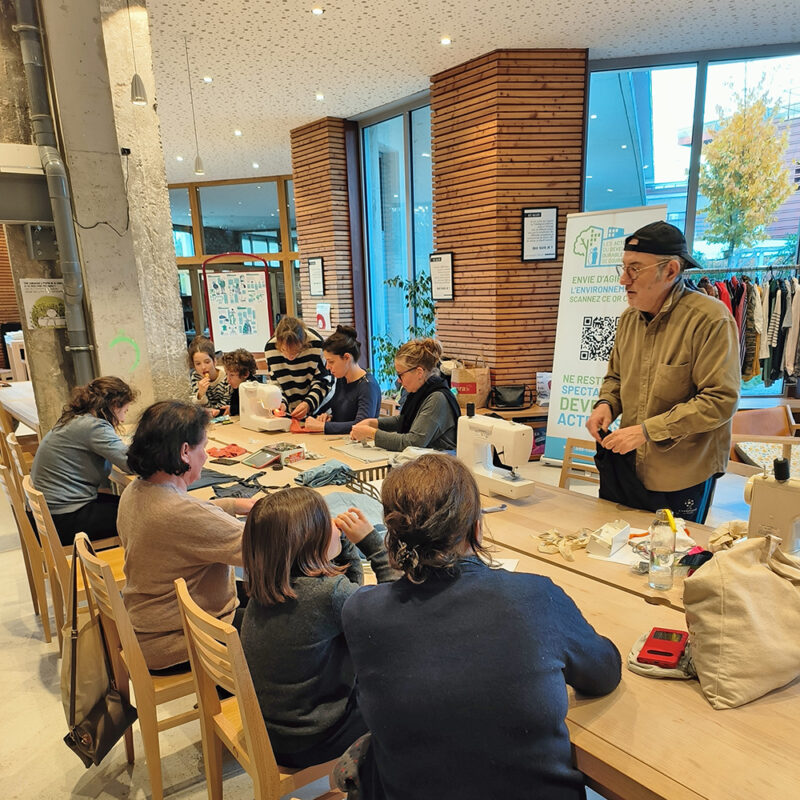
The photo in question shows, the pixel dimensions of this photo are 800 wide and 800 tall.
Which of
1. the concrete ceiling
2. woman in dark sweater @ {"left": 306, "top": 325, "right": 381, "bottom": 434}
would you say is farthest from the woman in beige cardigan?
the concrete ceiling

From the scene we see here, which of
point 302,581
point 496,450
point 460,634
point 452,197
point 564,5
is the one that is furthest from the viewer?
point 452,197

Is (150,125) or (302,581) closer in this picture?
(302,581)

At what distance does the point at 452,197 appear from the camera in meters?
5.98

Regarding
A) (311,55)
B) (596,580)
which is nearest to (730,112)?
(311,55)

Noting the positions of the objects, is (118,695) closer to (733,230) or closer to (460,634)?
(460,634)

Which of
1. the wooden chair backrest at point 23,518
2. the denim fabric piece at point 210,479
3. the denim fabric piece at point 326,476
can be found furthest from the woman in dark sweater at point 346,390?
the wooden chair backrest at point 23,518

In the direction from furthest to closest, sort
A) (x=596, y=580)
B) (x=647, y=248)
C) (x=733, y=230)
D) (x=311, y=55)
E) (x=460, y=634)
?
1. (x=733, y=230)
2. (x=311, y=55)
3. (x=647, y=248)
4. (x=596, y=580)
5. (x=460, y=634)

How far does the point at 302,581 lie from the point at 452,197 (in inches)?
209

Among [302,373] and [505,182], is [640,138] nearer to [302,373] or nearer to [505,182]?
[505,182]

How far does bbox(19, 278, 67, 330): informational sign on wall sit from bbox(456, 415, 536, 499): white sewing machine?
2672 millimetres

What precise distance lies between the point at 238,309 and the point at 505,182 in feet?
13.4

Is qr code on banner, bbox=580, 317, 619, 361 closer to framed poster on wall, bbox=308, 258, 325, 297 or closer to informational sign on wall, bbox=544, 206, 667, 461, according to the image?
A: informational sign on wall, bbox=544, 206, 667, 461

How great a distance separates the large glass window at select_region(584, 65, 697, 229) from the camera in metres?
5.62

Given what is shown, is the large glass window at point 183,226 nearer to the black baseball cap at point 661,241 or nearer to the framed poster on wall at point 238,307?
the framed poster on wall at point 238,307
